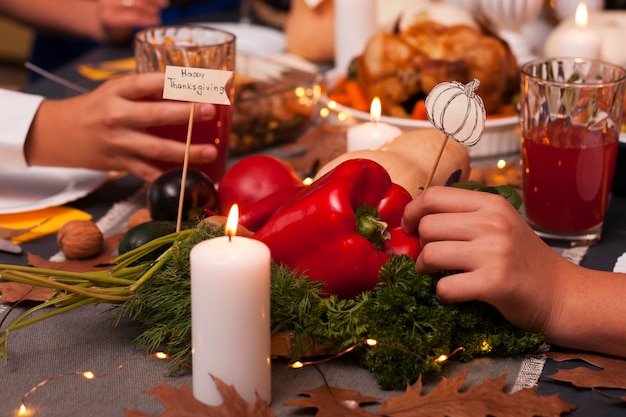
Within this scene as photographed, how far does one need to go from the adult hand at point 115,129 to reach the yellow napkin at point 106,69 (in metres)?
0.57

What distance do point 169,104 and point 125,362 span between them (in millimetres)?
520

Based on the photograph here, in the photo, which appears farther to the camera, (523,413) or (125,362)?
(125,362)

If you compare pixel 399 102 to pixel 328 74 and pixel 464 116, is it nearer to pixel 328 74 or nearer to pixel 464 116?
pixel 328 74

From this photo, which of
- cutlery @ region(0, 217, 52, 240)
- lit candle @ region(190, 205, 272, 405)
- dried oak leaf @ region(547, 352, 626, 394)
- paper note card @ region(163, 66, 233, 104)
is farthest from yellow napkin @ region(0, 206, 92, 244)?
dried oak leaf @ region(547, 352, 626, 394)

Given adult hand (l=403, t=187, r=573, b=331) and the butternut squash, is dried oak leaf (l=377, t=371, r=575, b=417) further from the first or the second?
the butternut squash

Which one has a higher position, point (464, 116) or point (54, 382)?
point (464, 116)

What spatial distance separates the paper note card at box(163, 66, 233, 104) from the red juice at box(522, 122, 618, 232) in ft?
1.59

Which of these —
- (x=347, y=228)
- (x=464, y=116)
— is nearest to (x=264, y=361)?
(x=347, y=228)

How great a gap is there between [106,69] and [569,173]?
122cm

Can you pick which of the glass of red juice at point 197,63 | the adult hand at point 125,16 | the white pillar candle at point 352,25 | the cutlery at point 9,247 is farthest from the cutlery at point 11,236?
the adult hand at point 125,16

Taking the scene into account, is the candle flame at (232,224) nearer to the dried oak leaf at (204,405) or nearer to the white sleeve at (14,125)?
the dried oak leaf at (204,405)

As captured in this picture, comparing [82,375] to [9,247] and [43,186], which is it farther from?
[43,186]

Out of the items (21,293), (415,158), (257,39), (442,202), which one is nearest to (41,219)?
(21,293)

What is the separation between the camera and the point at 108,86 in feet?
4.29
